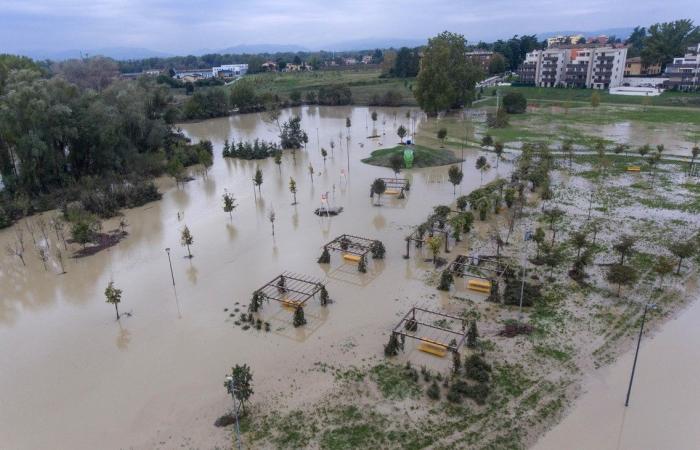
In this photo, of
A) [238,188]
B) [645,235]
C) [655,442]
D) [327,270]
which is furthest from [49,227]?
[645,235]

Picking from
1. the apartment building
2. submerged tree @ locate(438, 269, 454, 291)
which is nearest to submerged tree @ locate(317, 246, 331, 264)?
submerged tree @ locate(438, 269, 454, 291)

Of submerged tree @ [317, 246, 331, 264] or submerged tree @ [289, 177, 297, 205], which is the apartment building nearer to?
submerged tree @ [289, 177, 297, 205]

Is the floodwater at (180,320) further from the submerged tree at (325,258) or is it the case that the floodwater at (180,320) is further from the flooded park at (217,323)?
the submerged tree at (325,258)

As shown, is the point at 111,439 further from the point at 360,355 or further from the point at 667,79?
the point at 667,79

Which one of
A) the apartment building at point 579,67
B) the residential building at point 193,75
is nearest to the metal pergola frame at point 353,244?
the apartment building at point 579,67

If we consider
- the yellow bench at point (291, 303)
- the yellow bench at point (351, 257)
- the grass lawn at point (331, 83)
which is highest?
the grass lawn at point (331, 83)

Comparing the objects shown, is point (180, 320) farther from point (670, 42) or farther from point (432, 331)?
point (670, 42)
